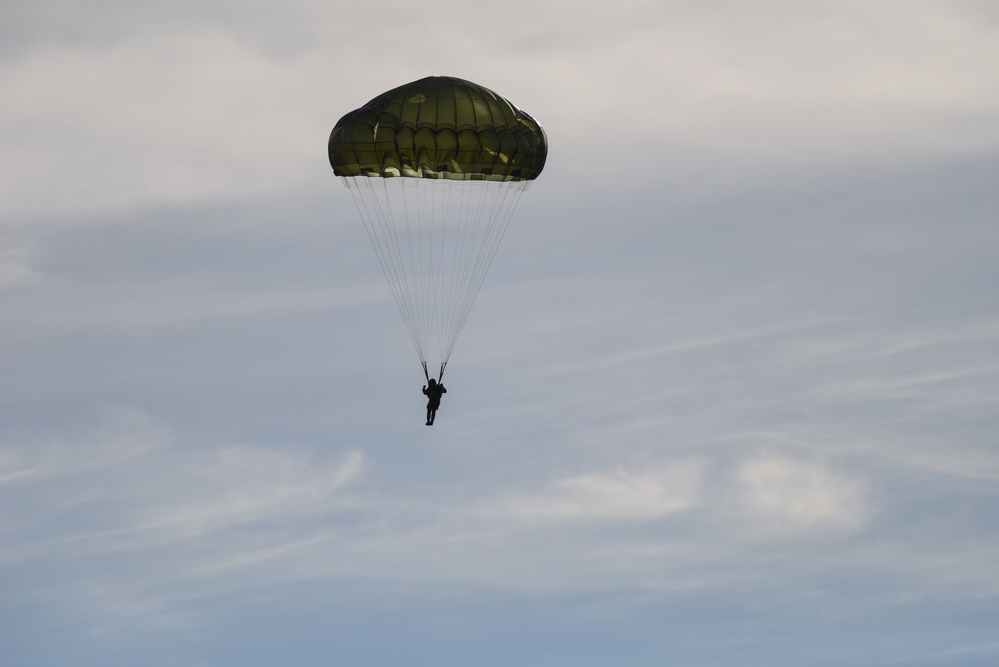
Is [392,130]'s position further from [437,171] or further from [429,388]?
[429,388]

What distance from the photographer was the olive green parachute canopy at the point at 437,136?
99750 millimetres

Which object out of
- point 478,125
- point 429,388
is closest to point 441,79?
point 478,125

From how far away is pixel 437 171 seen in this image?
100500 millimetres

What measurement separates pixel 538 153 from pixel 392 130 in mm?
4997

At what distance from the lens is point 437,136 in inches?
3922

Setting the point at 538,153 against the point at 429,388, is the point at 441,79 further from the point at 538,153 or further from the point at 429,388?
the point at 429,388

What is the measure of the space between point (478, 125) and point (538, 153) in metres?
2.71

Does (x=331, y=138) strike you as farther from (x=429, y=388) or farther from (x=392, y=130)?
(x=429, y=388)

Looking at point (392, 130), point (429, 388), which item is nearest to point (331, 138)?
point (392, 130)

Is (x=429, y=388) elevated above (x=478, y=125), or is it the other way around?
(x=478, y=125)

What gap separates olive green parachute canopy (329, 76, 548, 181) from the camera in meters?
99.8

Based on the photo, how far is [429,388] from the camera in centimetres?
9981

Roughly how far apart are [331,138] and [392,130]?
2464 mm

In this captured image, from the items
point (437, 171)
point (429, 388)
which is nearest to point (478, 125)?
point (437, 171)
